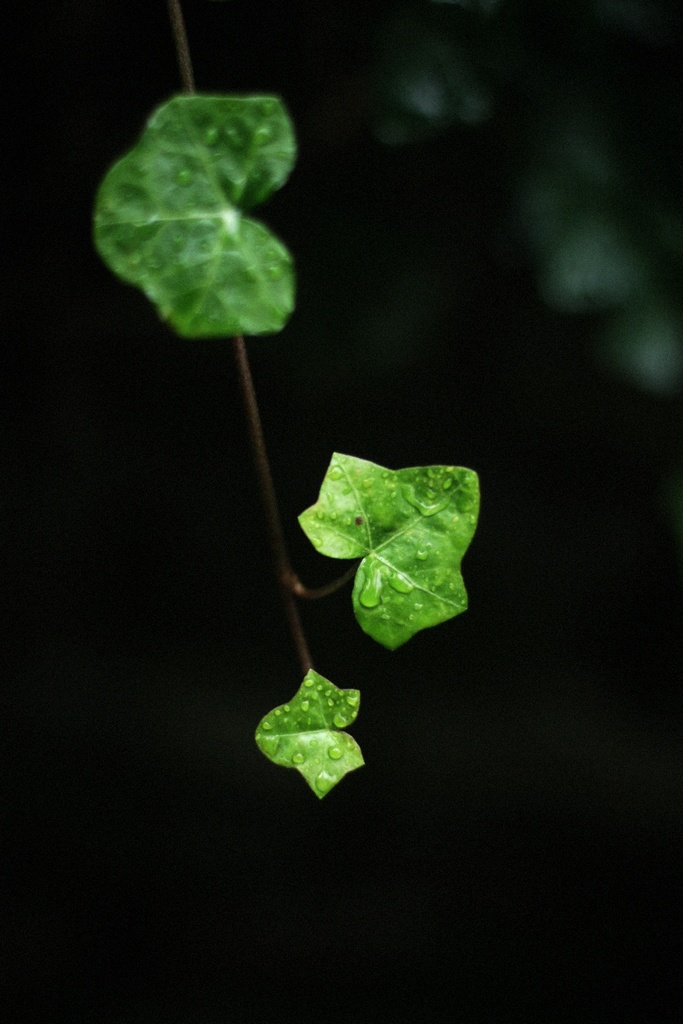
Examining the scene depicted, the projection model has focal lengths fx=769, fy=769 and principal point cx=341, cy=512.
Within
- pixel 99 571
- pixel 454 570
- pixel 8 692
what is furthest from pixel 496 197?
pixel 8 692

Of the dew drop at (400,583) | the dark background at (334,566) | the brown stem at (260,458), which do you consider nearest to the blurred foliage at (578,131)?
the dark background at (334,566)

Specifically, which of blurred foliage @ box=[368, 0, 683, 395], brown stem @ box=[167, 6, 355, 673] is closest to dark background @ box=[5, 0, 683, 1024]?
blurred foliage @ box=[368, 0, 683, 395]

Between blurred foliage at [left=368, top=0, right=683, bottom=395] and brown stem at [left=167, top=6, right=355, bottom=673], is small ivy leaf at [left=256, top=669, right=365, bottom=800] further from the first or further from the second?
blurred foliage at [left=368, top=0, right=683, bottom=395]

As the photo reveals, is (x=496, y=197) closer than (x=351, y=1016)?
Yes

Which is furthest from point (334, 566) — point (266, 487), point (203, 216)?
point (203, 216)

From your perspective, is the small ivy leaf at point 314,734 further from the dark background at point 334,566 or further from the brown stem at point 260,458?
the dark background at point 334,566

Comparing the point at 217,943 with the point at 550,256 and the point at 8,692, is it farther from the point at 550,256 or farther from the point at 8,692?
the point at 550,256

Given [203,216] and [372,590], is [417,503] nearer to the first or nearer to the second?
[372,590]
